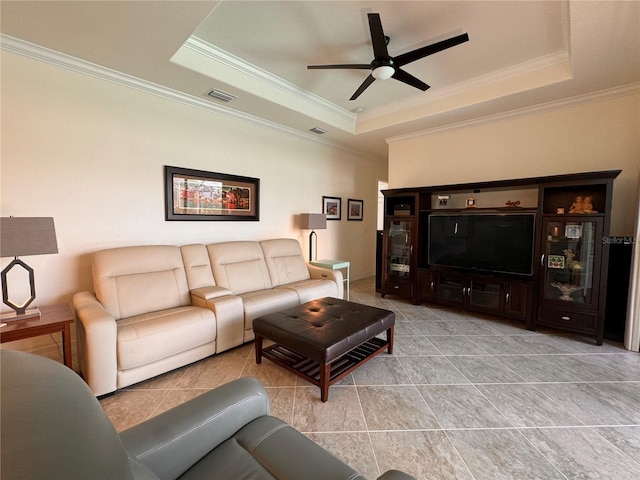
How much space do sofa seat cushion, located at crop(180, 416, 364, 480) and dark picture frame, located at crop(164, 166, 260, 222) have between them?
2682 millimetres

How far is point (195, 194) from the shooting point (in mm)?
3301

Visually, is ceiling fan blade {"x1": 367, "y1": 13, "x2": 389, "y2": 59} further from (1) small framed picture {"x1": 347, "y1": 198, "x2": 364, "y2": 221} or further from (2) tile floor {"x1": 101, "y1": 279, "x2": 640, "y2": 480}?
(1) small framed picture {"x1": 347, "y1": 198, "x2": 364, "y2": 221}

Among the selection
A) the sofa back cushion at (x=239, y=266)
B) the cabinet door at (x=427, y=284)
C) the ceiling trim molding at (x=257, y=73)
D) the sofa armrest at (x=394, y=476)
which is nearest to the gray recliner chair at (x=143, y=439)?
the sofa armrest at (x=394, y=476)

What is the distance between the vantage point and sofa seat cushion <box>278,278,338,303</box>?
10.5 ft


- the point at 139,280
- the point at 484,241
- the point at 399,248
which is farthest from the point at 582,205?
the point at 139,280

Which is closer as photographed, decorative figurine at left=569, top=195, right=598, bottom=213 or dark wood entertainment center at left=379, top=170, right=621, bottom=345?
dark wood entertainment center at left=379, top=170, right=621, bottom=345

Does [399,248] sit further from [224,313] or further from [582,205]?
[224,313]

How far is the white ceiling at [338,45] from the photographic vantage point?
1941mm

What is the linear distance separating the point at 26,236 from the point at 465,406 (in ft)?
10.5

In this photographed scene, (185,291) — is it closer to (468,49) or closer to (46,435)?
(46,435)

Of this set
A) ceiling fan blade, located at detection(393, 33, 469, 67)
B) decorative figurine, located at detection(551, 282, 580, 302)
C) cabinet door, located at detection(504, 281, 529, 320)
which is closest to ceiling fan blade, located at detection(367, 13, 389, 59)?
ceiling fan blade, located at detection(393, 33, 469, 67)

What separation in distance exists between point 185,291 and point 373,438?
2.13m

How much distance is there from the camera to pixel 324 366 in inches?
73.4

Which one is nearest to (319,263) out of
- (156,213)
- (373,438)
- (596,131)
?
(156,213)
